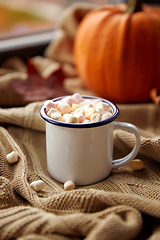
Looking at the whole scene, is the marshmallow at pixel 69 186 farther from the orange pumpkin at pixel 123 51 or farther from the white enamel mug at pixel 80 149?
the orange pumpkin at pixel 123 51

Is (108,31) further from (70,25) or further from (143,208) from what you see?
(143,208)

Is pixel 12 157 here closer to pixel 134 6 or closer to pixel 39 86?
pixel 39 86

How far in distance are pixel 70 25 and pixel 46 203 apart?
0.93 m

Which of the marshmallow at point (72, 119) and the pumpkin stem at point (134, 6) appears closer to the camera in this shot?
the marshmallow at point (72, 119)

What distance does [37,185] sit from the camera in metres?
0.60

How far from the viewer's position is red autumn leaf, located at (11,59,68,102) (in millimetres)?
Result: 947

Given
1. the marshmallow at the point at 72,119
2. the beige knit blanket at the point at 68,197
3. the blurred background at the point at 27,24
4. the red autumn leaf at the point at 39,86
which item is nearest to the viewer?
the beige knit blanket at the point at 68,197

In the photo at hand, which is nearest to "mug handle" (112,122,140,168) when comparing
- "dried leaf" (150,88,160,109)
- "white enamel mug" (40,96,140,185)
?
"white enamel mug" (40,96,140,185)

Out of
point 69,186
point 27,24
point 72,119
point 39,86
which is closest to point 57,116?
point 72,119

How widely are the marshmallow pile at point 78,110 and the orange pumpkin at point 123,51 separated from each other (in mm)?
339

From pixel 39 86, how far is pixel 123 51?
0.34 metres

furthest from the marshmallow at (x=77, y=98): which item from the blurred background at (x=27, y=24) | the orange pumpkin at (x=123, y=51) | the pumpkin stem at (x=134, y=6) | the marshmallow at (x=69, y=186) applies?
the blurred background at (x=27, y=24)

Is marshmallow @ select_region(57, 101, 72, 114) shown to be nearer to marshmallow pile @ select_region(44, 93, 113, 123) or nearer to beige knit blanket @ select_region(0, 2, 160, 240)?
marshmallow pile @ select_region(44, 93, 113, 123)

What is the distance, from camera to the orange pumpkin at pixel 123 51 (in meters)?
0.95
